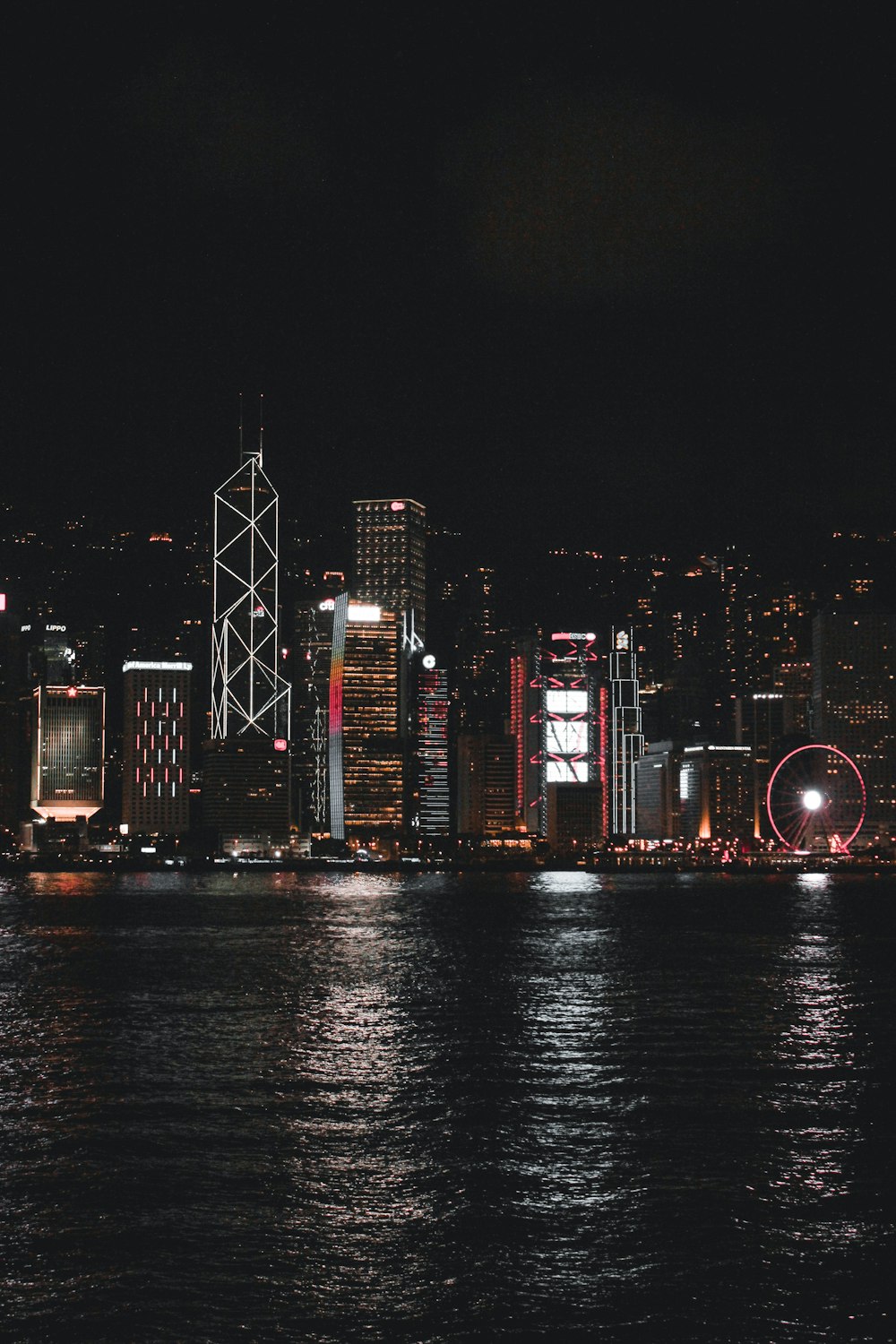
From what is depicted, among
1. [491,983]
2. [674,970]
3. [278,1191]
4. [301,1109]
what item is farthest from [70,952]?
[278,1191]

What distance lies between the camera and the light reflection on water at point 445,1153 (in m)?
17.9

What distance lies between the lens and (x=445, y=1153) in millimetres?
26016

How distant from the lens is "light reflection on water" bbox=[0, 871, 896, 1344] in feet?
58.7

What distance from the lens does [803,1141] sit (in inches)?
1053

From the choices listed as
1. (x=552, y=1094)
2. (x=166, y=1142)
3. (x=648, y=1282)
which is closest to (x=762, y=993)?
(x=552, y=1094)

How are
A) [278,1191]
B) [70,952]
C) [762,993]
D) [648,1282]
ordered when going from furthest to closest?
[70,952] → [762,993] → [278,1191] → [648,1282]

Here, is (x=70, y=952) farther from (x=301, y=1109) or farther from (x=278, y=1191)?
(x=278, y=1191)

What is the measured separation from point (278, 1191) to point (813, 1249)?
839 cm

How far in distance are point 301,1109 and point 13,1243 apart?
974 cm

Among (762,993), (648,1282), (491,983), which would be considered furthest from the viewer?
(491,983)

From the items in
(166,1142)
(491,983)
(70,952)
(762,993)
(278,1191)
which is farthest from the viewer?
(70,952)

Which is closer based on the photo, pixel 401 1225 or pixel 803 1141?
pixel 401 1225

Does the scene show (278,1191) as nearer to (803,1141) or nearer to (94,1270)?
(94,1270)

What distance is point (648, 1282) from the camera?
18.7 m
